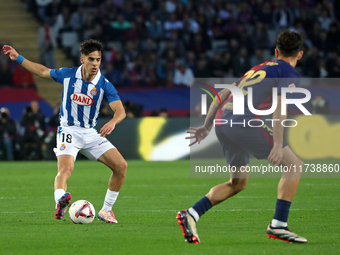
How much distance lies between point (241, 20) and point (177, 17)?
8.51 feet

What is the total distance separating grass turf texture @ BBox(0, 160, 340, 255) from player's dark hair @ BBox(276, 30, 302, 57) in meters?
1.80

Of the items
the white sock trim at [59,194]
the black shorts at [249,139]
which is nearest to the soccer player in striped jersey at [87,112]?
the white sock trim at [59,194]

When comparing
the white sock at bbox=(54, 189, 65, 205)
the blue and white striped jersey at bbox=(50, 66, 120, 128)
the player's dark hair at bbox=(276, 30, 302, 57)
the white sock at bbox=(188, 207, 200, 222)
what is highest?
the player's dark hair at bbox=(276, 30, 302, 57)

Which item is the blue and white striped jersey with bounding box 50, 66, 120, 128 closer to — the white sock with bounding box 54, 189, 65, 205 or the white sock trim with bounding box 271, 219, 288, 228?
the white sock with bounding box 54, 189, 65, 205

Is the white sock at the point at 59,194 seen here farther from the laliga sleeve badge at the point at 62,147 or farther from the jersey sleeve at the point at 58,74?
the jersey sleeve at the point at 58,74

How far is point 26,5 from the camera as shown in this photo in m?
23.4

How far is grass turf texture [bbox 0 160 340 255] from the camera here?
5430mm

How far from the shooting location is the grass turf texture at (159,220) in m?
5.43

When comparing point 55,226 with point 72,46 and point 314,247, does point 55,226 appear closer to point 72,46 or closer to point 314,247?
point 314,247

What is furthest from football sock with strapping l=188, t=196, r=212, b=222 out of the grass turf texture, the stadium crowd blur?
the stadium crowd blur

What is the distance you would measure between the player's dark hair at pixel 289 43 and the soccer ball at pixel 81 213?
2962 mm

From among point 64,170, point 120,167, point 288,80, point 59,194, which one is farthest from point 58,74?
point 288,80

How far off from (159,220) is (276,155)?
2407 mm

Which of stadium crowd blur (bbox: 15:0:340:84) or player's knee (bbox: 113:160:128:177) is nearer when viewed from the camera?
player's knee (bbox: 113:160:128:177)
